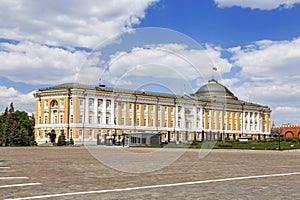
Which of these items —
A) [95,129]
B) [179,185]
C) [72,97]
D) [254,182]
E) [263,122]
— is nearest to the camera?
[179,185]

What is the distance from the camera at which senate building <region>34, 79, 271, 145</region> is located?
32.7 meters

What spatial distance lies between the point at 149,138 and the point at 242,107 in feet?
237

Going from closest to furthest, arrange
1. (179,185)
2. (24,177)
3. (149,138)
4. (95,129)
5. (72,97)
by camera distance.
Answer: (179,185), (24,177), (149,138), (95,129), (72,97)

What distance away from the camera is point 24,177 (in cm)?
1312

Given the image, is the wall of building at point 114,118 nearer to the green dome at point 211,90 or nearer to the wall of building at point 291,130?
the green dome at point 211,90

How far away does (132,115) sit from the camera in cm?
2395

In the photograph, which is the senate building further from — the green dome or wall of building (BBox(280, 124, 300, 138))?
wall of building (BBox(280, 124, 300, 138))

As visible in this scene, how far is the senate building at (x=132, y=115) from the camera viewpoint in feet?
107

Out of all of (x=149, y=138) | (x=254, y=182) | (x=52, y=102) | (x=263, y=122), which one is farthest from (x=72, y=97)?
(x=254, y=182)

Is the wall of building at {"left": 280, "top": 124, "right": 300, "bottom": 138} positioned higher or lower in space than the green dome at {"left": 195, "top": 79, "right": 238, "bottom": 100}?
lower

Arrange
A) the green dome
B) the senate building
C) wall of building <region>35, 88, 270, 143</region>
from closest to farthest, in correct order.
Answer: wall of building <region>35, 88, 270, 143</region>, the senate building, the green dome

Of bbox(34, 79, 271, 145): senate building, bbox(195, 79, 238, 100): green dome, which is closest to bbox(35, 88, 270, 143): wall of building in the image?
bbox(34, 79, 271, 145): senate building

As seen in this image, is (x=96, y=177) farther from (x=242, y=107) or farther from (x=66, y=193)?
(x=242, y=107)

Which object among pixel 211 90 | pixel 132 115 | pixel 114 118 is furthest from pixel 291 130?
pixel 132 115
